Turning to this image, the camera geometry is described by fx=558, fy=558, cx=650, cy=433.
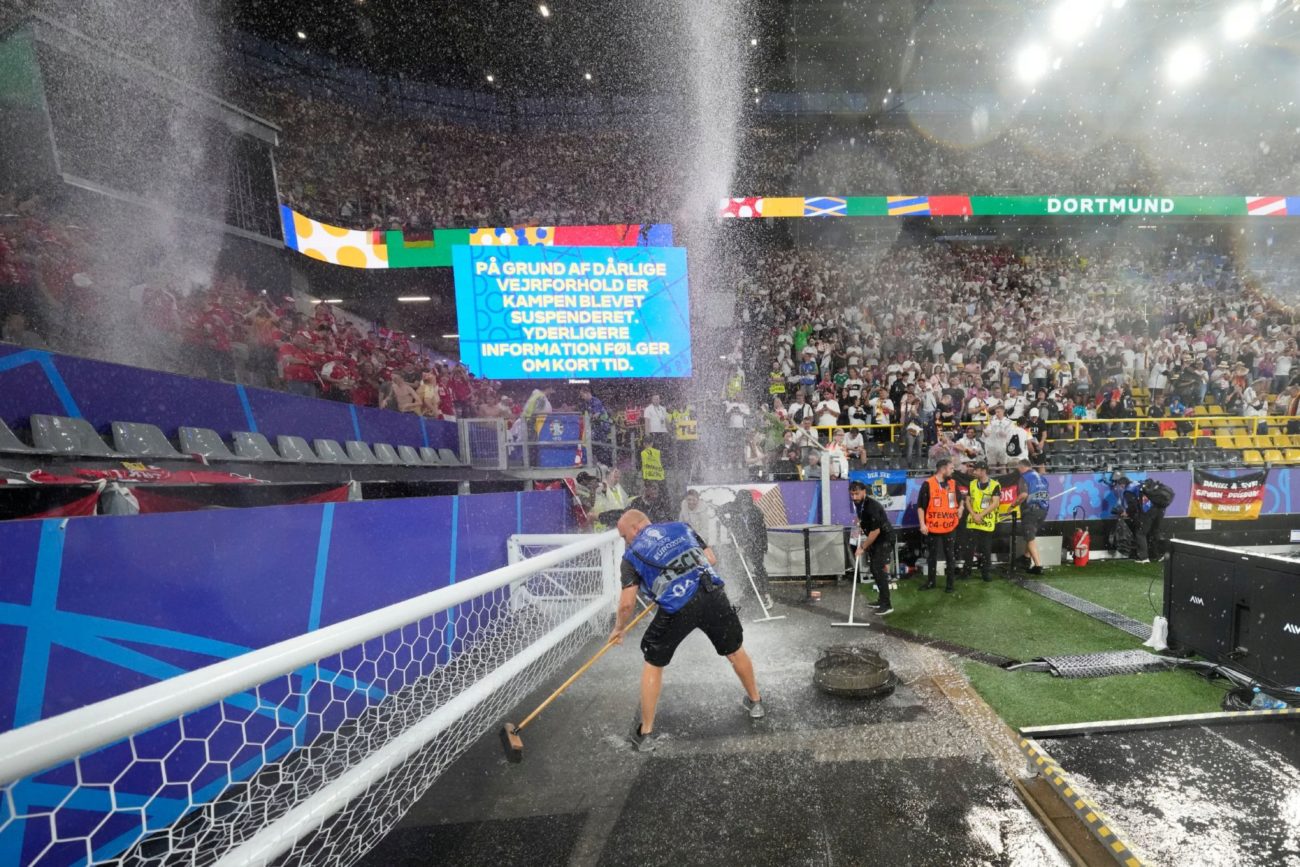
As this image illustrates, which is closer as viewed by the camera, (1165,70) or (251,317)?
(251,317)

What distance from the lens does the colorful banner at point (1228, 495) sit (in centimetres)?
929

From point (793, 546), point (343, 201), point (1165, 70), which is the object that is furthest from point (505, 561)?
point (1165, 70)

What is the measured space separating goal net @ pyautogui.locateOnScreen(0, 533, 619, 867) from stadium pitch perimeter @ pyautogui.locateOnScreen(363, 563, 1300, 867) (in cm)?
35

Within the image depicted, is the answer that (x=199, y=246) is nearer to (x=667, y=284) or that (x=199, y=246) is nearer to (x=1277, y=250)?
(x=667, y=284)

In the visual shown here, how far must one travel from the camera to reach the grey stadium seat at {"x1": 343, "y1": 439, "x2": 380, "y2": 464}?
8227mm

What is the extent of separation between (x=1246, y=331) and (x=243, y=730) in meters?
24.1

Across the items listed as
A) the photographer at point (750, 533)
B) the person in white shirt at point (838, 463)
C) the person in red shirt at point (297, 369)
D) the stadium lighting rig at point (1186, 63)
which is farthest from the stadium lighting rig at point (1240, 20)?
the person in red shirt at point (297, 369)

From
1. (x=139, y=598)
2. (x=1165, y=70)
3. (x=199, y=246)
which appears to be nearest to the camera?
(x=139, y=598)

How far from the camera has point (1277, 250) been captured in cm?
2219

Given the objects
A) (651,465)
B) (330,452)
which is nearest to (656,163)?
(651,465)

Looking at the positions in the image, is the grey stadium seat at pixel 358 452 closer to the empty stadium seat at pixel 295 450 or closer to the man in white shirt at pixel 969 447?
the empty stadium seat at pixel 295 450

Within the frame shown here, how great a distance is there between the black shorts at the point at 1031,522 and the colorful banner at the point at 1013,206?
13612 mm

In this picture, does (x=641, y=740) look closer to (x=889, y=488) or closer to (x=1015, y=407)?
(x=889, y=488)

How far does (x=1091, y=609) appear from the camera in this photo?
6414 millimetres
